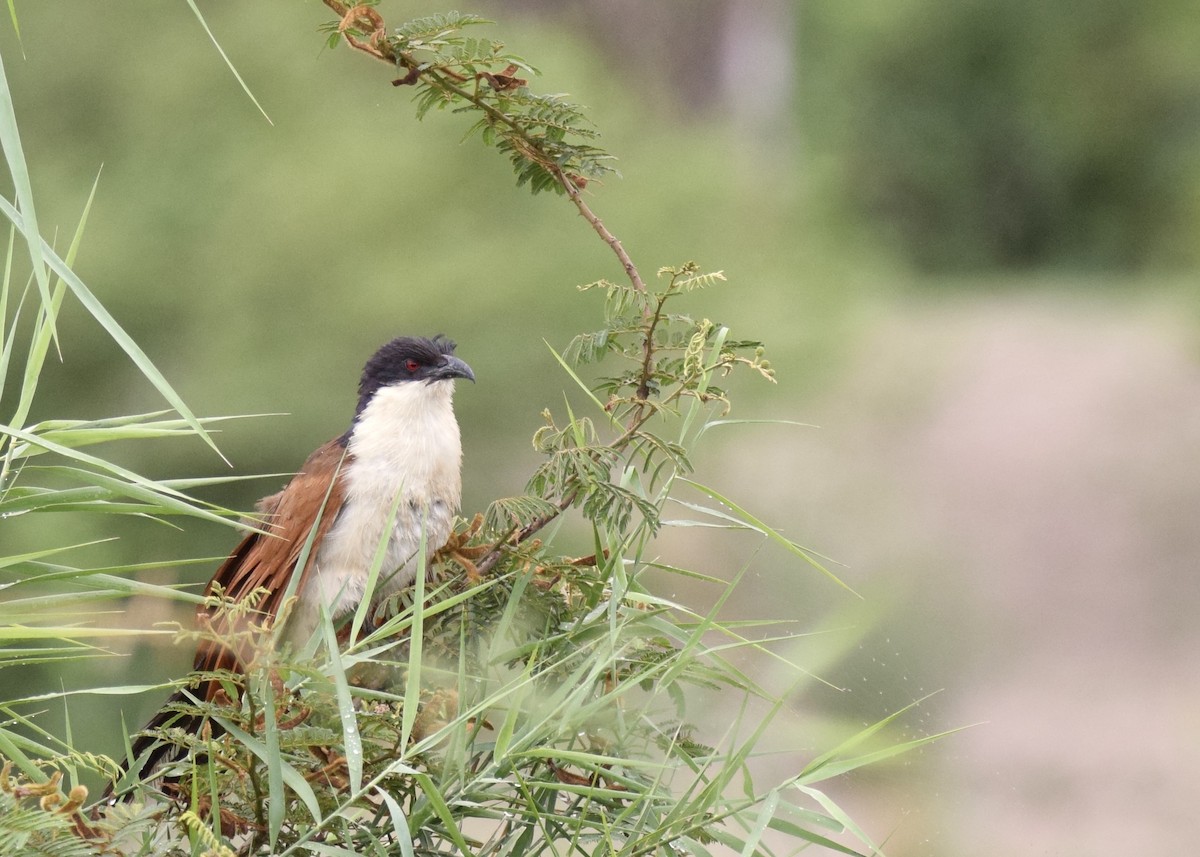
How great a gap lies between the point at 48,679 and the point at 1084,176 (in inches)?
369

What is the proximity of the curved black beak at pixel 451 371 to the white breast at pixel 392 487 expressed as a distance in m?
0.03

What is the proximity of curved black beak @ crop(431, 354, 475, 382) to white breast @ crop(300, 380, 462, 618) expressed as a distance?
1.1 inches

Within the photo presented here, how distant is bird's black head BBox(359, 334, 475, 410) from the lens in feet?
4.98

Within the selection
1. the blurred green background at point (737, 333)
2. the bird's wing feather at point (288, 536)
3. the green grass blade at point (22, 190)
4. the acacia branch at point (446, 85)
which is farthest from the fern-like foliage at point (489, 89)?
the bird's wing feather at point (288, 536)

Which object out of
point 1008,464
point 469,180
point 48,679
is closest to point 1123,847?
point 1008,464

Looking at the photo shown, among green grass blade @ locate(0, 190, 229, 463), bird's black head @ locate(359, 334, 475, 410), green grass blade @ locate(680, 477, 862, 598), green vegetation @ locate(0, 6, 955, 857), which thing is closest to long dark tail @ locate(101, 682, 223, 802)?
green vegetation @ locate(0, 6, 955, 857)

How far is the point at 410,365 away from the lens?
1.53m

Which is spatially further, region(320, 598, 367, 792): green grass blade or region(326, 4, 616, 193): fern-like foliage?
region(326, 4, 616, 193): fern-like foliage

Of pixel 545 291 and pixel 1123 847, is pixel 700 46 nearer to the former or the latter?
pixel 545 291

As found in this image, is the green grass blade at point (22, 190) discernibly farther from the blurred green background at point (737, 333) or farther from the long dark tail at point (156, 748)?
the blurred green background at point (737, 333)

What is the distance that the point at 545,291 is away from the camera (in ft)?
12.8

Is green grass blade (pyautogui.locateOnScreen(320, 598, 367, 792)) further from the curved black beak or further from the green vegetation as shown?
the curved black beak

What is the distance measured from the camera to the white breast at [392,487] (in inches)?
51.4

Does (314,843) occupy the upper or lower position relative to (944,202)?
lower
